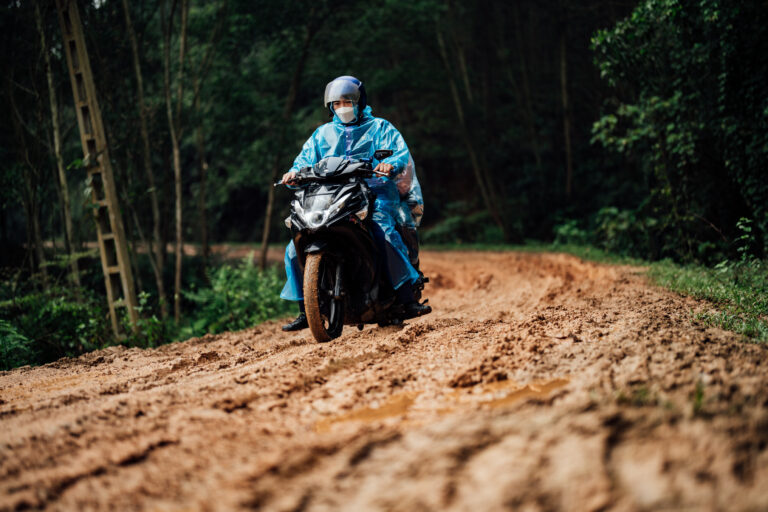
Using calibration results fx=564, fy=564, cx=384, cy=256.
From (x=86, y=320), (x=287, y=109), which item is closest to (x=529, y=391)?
Answer: (x=86, y=320)

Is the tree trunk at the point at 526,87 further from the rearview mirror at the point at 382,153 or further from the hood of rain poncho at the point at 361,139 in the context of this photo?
the rearview mirror at the point at 382,153

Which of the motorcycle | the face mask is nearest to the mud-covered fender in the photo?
the motorcycle

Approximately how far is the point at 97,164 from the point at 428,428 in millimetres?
6531

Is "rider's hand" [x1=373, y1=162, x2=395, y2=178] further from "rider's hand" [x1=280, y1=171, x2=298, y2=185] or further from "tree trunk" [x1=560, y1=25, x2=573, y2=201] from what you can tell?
"tree trunk" [x1=560, y1=25, x2=573, y2=201]

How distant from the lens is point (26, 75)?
11.1 meters

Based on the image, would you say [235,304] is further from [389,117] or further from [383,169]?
[389,117]

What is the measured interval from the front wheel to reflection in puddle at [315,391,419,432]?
193 centimetres

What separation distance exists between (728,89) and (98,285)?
1402 centimetres

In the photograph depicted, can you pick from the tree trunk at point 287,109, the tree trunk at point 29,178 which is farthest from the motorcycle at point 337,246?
the tree trunk at point 287,109

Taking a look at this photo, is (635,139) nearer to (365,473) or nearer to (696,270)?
(696,270)

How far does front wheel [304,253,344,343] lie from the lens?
4516 millimetres

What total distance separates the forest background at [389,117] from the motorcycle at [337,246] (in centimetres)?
305

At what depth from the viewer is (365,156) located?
5410 mm

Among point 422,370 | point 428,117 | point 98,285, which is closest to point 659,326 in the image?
point 422,370
